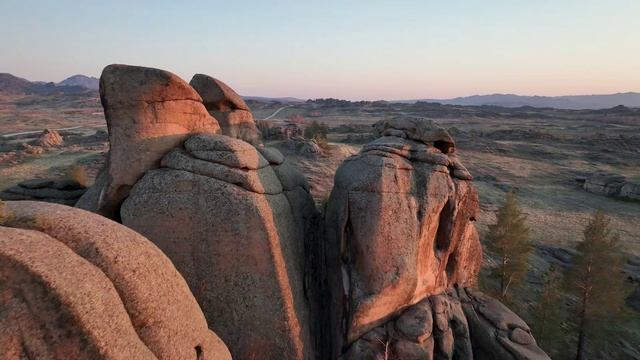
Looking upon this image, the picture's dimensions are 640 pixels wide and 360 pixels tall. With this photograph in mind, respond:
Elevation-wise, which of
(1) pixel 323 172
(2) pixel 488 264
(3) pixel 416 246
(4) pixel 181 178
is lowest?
(2) pixel 488 264

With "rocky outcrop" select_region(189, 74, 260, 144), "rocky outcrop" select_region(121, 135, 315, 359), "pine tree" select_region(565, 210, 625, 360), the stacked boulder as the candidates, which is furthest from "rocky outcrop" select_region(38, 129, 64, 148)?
"pine tree" select_region(565, 210, 625, 360)

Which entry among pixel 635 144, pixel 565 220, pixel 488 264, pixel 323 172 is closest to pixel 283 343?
pixel 488 264

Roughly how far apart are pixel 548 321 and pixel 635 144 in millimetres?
87979

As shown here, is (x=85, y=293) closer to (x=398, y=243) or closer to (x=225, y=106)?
(x=398, y=243)

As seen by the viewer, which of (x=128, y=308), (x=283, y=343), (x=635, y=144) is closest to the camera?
(x=128, y=308)

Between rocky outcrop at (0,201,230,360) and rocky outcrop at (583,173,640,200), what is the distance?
194ft

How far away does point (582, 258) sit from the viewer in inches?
902

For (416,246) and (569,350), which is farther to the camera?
(569,350)

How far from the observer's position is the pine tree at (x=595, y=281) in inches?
859

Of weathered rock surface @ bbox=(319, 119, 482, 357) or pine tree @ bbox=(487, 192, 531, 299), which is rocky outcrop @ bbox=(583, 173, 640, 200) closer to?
pine tree @ bbox=(487, 192, 531, 299)

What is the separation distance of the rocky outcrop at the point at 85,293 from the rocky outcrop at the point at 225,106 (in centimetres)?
990

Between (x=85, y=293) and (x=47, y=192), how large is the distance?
39.5 feet

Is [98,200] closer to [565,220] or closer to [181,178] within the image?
[181,178]

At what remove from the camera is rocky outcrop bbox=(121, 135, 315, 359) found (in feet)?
40.0
